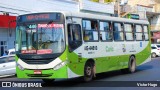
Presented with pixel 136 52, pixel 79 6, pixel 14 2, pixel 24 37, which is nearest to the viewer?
pixel 24 37

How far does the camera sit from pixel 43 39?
1391 cm

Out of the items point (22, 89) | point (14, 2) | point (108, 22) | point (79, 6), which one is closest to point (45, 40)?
point (22, 89)

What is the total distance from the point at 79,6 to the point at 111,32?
85.8ft

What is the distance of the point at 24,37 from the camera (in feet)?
47.3

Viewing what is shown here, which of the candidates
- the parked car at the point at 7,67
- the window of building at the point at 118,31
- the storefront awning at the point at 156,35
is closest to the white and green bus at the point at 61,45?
the window of building at the point at 118,31

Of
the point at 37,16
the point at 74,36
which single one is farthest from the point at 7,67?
the point at 74,36

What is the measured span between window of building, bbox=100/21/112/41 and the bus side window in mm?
2082

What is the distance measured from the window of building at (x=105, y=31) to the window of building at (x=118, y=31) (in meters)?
0.54

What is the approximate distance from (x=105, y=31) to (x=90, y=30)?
4.65 feet

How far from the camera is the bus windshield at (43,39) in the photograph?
1378 centimetres

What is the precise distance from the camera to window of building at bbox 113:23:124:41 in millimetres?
18109

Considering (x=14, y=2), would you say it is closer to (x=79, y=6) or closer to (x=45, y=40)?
(x=79, y=6)

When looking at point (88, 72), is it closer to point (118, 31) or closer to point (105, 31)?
point (105, 31)

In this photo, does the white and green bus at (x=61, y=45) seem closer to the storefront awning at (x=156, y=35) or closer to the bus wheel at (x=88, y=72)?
the bus wheel at (x=88, y=72)
